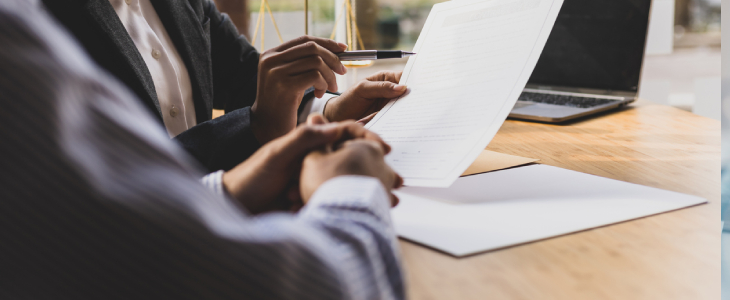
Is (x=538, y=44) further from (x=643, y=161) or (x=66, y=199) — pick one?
(x=66, y=199)

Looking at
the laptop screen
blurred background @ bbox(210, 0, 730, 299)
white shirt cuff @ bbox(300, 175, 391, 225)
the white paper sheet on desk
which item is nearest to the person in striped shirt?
white shirt cuff @ bbox(300, 175, 391, 225)

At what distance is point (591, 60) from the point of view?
120 centimetres

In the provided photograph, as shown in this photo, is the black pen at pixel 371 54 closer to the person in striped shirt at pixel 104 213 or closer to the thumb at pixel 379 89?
the thumb at pixel 379 89

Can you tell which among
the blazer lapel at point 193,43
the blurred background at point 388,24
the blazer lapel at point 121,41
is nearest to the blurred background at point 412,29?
the blurred background at point 388,24

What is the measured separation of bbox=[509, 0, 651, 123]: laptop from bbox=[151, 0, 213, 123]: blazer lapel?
633 millimetres

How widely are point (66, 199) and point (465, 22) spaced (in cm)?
58

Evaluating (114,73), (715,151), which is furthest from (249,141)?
(715,151)

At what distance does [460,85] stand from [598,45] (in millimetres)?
697

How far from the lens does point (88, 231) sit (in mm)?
235

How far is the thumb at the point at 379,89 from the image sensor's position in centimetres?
74

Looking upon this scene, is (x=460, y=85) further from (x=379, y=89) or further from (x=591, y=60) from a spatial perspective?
(x=591, y=60)

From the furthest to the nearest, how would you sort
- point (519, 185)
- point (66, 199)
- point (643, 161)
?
1. point (643, 161)
2. point (519, 185)
3. point (66, 199)

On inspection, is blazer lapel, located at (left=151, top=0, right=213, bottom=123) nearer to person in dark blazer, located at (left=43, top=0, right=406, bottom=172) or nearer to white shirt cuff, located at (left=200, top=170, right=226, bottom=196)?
person in dark blazer, located at (left=43, top=0, right=406, bottom=172)

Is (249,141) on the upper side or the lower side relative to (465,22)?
lower
